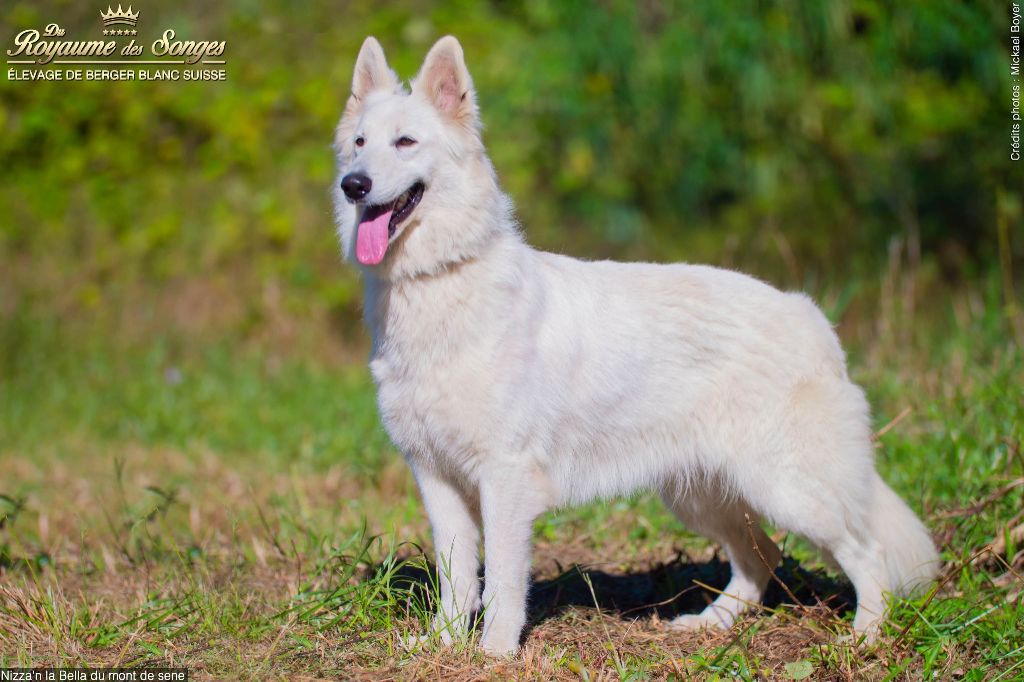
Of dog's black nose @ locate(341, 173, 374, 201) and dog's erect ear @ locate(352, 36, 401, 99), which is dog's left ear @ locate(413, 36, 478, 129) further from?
dog's black nose @ locate(341, 173, 374, 201)

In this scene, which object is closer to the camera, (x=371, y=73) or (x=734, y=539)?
(x=371, y=73)

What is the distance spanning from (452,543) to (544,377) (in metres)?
0.69

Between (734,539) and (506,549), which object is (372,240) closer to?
(506,549)

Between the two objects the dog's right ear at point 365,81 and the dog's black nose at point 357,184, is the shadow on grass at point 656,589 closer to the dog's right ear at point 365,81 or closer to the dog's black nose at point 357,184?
the dog's black nose at point 357,184

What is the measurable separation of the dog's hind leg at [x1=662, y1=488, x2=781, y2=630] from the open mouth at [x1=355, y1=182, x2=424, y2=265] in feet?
5.17

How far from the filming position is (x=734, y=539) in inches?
163

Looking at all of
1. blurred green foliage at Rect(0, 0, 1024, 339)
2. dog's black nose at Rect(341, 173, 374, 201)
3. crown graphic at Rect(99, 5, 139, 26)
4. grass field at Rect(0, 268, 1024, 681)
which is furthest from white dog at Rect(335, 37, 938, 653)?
crown graphic at Rect(99, 5, 139, 26)

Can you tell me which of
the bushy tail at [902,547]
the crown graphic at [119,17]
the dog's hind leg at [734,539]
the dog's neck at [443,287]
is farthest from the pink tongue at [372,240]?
the crown graphic at [119,17]

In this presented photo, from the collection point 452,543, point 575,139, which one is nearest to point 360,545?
point 452,543

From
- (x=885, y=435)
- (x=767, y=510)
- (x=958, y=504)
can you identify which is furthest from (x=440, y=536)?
(x=885, y=435)

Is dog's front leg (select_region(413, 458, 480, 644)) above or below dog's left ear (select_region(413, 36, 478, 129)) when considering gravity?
below

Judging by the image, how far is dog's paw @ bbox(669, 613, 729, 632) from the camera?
393cm

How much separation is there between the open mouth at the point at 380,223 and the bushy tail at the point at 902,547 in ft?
6.96

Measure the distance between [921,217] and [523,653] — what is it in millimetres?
8041
